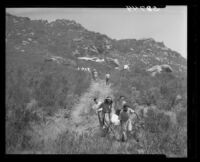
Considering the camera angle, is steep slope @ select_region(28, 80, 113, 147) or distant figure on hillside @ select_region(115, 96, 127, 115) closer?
steep slope @ select_region(28, 80, 113, 147)

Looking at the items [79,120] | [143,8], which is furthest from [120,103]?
[143,8]

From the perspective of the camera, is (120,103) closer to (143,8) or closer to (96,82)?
(96,82)

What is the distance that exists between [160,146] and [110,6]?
339 cm

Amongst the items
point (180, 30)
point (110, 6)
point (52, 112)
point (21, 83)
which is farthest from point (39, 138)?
point (180, 30)

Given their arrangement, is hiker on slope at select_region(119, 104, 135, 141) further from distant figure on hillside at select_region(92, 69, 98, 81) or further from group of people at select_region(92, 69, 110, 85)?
distant figure on hillside at select_region(92, 69, 98, 81)

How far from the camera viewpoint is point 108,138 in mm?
8711

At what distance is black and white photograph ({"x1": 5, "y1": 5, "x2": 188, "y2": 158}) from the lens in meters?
8.68

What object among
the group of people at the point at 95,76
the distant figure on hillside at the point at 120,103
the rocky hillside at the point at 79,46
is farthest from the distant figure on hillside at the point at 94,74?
the distant figure on hillside at the point at 120,103

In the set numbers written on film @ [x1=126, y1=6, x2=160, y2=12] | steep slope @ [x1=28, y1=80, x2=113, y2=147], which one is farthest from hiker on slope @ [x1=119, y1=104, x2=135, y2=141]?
numbers written on film @ [x1=126, y1=6, x2=160, y2=12]

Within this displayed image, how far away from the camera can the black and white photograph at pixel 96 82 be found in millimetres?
8680

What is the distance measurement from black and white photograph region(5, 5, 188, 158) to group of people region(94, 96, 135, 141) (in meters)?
0.02

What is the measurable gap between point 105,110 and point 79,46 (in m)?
1.64
